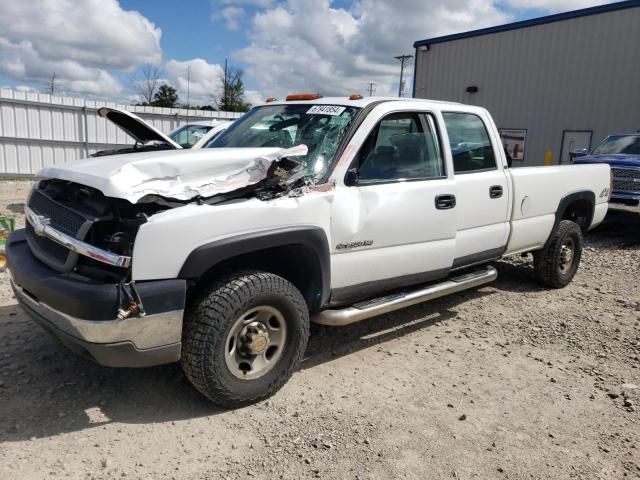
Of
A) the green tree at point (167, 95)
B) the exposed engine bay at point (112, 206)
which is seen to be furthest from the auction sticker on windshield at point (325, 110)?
the green tree at point (167, 95)

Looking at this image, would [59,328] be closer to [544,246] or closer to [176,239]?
[176,239]

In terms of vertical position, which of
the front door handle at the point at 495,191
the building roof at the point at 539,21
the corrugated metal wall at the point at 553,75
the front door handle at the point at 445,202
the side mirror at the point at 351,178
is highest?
the building roof at the point at 539,21

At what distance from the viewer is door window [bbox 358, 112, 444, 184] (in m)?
3.74

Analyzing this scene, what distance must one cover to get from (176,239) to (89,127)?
1585 cm

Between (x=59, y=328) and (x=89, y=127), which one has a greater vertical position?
(x=89, y=127)

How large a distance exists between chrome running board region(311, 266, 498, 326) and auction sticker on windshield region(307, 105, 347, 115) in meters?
1.41

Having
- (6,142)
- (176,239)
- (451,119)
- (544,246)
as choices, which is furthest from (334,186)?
(6,142)

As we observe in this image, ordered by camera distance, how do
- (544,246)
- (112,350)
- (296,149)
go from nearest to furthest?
1. (112,350)
2. (296,149)
3. (544,246)

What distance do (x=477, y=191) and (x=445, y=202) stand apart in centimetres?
50

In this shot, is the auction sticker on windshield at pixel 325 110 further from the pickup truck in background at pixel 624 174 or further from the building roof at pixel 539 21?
the building roof at pixel 539 21

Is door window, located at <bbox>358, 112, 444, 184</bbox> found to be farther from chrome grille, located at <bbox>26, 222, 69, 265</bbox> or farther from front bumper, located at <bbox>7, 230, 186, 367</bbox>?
chrome grille, located at <bbox>26, 222, 69, 265</bbox>

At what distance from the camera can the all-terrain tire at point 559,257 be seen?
5727 millimetres

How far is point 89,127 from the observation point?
1670 cm

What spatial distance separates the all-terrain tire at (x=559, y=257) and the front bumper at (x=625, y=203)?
159 inches
